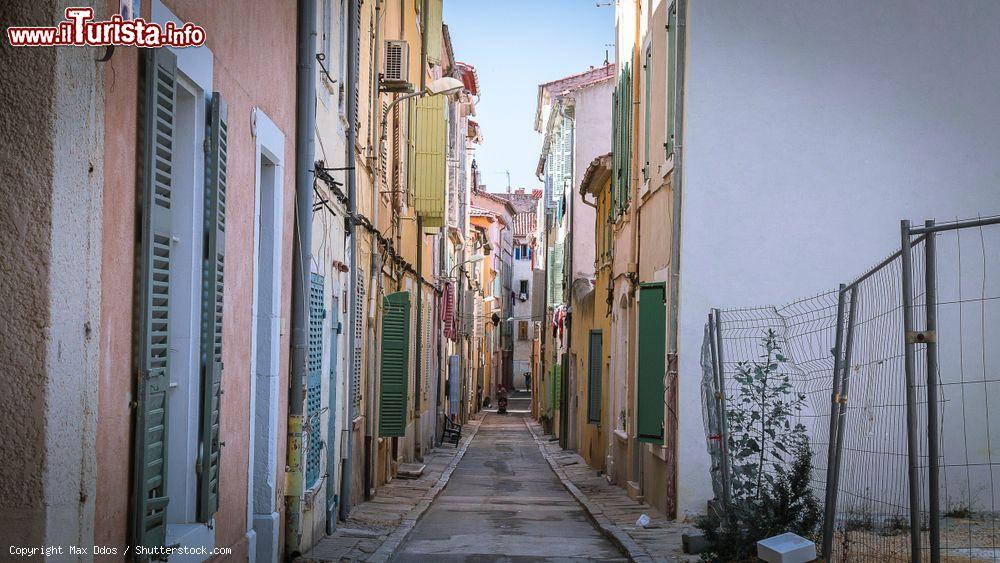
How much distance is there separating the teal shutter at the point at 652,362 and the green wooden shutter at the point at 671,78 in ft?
5.97

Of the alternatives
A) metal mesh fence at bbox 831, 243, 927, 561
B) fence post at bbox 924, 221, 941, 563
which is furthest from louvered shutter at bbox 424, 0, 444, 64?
fence post at bbox 924, 221, 941, 563

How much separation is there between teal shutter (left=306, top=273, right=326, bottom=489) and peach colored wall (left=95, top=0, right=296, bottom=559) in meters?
0.93

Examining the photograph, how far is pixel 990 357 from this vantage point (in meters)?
11.6

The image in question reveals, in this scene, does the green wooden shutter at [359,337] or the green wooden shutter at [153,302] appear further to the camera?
the green wooden shutter at [359,337]

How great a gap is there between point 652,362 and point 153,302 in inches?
373

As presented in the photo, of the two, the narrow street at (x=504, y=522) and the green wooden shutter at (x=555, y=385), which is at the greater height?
the green wooden shutter at (x=555, y=385)

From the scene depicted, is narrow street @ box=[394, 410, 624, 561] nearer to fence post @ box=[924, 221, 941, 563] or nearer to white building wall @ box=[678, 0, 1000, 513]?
white building wall @ box=[678, 0, 1000, 513]

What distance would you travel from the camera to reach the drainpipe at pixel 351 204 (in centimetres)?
1287

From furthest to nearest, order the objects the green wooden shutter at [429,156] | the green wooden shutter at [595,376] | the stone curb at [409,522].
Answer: the green wooden shutter at [595,376] < the green wooden shutter at [429,156] < the stone curb at [409,522]

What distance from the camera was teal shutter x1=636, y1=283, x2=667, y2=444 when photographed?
45.7ft

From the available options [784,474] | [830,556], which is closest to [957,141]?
[784,474]

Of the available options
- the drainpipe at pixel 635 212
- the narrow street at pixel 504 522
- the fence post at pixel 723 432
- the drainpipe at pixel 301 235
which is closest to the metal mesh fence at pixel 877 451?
the fence post at pixel 723 432

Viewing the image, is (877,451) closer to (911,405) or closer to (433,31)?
(911,405)

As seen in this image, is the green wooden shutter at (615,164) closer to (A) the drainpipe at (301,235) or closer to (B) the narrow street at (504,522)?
(B) the narrow street at (504,522)
